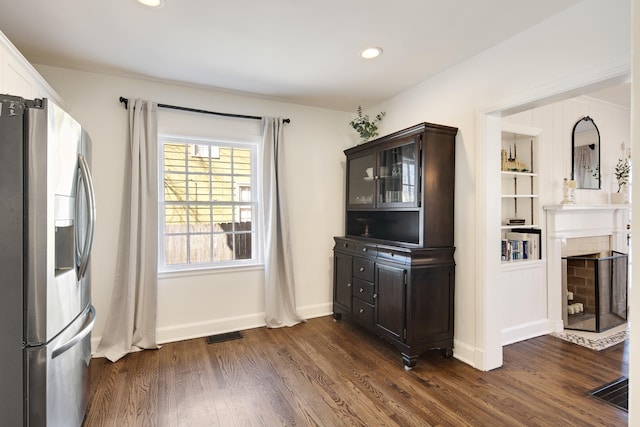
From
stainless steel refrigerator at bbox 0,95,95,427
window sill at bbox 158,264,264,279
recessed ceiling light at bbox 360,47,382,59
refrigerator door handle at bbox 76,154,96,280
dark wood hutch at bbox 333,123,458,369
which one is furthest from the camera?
window sill at bbox 158,264,264,279

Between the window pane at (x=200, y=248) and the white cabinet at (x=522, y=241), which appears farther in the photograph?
the window pane at (x=200, y=248)

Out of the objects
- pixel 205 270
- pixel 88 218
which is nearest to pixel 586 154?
pixel 205 270

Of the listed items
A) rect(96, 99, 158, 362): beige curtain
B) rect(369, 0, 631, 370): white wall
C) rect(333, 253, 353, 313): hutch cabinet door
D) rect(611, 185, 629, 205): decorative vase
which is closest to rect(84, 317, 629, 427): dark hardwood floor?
rect(96, 99, 158, 362): beige curtain

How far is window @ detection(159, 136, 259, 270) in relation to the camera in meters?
3.36

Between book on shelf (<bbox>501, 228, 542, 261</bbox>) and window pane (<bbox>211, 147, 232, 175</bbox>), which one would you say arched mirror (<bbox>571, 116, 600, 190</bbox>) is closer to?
book on shelf (<bbox>501, 228, 542, 261</bbox>)

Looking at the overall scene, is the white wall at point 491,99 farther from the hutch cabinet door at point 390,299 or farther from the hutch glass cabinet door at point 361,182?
the hutch glass cabinet door at point 361,182

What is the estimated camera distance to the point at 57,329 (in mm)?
1534

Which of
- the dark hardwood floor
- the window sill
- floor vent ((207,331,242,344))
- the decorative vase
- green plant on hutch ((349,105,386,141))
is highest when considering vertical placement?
green plant on hutch ((349,105,386,141))

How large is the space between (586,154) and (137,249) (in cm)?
507

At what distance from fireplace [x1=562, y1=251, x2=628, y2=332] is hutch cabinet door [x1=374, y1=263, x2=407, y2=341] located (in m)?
2.14

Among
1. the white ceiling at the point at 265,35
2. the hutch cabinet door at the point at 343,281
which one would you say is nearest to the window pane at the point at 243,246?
the hutch cabinet door at the point at 343,281

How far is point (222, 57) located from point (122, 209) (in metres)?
1.69

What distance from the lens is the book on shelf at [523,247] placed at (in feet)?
10.8

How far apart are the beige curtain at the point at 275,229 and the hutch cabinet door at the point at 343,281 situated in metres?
0.53
